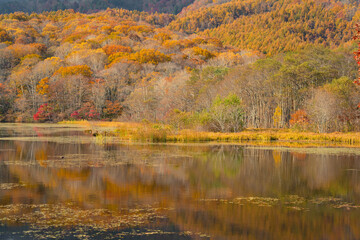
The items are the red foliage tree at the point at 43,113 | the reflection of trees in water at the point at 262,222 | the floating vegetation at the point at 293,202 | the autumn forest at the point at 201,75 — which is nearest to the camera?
the reflection of trees in water at the point at 262,222

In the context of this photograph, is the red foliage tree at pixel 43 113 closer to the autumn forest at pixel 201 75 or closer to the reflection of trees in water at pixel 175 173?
the autumn forest at pixel 201 75

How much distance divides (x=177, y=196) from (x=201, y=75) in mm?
52788

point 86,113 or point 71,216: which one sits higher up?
point 86,113

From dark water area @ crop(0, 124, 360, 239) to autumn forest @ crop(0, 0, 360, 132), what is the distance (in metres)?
6.00

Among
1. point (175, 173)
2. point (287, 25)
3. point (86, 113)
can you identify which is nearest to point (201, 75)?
point (86, 113)

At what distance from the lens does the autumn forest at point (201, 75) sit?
4684 centimetres

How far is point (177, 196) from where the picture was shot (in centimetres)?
1516

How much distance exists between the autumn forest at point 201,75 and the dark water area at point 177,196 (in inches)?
236

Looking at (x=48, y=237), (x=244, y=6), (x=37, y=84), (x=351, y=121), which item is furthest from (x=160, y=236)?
(x=244, y=6)

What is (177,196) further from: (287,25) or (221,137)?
(287,25)

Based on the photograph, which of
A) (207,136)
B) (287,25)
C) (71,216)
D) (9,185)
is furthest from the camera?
(287,25)

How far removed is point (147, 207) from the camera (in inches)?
531

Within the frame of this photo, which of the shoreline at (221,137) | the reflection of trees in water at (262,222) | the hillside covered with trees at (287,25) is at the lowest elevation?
the reflection of trees in water at (262,222)

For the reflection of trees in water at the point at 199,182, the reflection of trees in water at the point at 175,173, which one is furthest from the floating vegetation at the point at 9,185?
the reflection of trees in water at the point at 175,173
